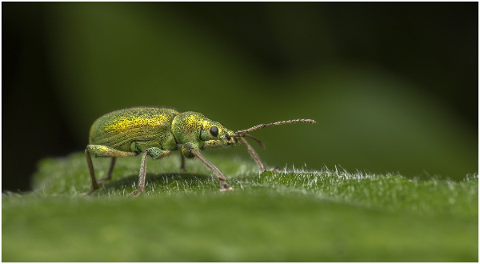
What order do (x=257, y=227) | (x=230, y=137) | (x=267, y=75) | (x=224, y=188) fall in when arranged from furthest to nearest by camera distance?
1. (x=267, y=75)
2. (x=230, y=137)
3. (x=224, y=188)
4. (x=257, y=227)

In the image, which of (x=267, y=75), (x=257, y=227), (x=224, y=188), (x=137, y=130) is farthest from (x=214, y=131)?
(x=267, y=75)

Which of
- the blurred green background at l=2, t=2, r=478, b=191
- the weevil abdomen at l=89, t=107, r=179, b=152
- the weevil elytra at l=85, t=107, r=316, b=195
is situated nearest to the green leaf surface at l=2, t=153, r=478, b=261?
the weevil elytra at l=85, t=107, r=316, b=195

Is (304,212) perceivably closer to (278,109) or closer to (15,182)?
(278,109)

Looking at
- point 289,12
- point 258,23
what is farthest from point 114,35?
point 289,12

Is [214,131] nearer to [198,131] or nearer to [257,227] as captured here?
[198,131]

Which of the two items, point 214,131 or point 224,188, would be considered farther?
point 214,131

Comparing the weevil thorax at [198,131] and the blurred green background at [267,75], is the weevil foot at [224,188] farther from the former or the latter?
the blurred green background at [267,75]

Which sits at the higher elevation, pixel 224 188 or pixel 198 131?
pixel 198 131
